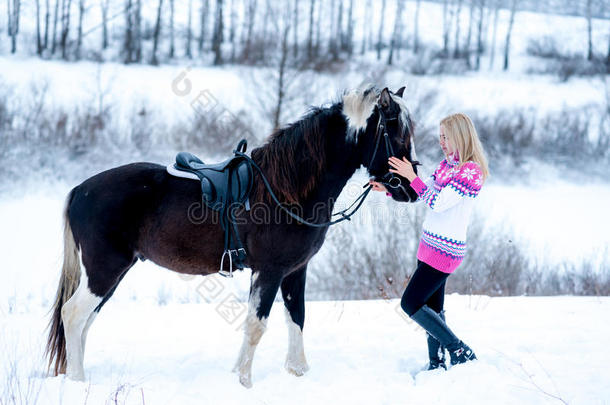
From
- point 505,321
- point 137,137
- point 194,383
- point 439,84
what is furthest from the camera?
point 439,84

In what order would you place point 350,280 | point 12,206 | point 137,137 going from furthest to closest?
point 137,137 → point 12,206 → point 350,280

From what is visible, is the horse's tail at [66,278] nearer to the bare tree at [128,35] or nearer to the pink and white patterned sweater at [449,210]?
the pink and white patterned sweater at [449,210]

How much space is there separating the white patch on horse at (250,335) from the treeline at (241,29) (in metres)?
15.3

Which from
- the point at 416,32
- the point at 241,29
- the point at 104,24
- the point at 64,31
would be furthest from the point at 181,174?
the point at 416,32

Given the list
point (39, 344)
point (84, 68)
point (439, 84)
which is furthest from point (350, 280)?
point (84, 68)

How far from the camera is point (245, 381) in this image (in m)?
3.56

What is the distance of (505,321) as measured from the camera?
16.3 ft

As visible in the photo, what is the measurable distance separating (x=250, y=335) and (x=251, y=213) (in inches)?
36.6

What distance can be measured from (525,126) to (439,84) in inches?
159

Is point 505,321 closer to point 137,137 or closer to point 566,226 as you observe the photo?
point 566,226

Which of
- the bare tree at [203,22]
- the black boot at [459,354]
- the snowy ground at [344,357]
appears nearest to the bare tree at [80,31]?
the bare tree at [203,22]

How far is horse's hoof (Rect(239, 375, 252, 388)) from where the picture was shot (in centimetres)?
355

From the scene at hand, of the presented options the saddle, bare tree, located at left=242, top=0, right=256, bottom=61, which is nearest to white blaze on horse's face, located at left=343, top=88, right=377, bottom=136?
→ the saddle

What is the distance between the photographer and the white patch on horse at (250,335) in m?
3.51
